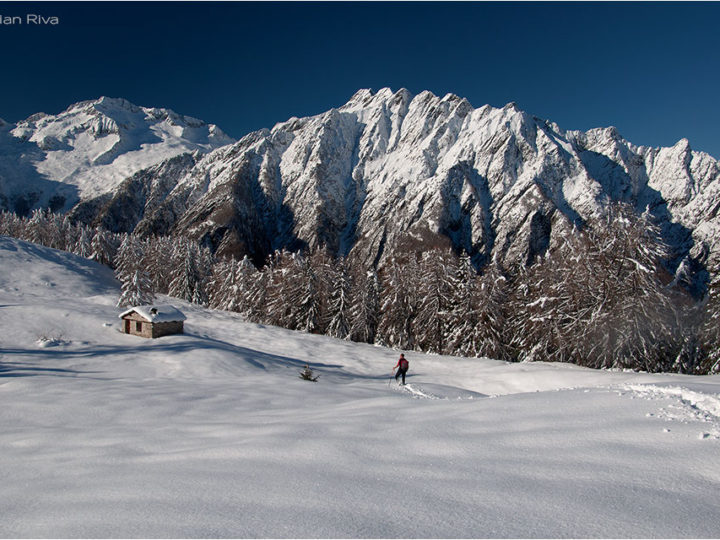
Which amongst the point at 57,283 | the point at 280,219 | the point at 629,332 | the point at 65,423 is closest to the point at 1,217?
the point at 57,283

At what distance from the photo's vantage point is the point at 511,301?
31.9m

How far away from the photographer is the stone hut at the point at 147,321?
24.8m

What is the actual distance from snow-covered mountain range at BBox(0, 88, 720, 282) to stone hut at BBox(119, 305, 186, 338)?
397 ft

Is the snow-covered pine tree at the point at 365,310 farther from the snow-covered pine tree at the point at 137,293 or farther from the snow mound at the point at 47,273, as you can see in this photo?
the snow mound at the point at 47,273

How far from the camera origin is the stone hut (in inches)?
977

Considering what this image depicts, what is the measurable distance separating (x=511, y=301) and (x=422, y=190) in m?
132

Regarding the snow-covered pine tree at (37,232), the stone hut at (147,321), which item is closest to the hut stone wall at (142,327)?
the stone hut at (147,321)

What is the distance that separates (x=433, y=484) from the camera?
368 cm

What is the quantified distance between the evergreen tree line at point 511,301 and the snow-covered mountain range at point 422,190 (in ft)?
341

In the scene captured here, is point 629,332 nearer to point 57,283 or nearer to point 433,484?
point 433,484

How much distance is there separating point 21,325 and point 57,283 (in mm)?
32737

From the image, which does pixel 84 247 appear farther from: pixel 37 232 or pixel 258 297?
pixel 258 297

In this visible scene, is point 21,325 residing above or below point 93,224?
below

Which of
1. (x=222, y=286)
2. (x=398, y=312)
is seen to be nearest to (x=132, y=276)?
(x=222, y=286)
